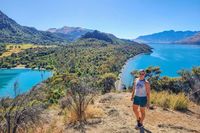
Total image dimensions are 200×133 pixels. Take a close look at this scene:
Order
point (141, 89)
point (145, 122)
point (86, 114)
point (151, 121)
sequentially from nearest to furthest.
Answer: point (141, 89) < point (145, 122) < point (151, 121) < point (86, 114)

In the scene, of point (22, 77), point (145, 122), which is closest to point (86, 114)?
point (145, 122)

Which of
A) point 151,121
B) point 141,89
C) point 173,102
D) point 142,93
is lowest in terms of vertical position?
point 151,121

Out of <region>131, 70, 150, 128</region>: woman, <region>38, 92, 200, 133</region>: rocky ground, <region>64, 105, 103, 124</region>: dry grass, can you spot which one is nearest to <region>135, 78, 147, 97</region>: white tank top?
<region>131, 70, 150, 128</region>: woman

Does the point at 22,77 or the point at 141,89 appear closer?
the point at 141,89

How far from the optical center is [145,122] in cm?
948

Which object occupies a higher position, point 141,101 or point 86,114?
point 141,101

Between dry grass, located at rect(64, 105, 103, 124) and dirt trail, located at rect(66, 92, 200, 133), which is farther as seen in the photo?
dry grass, located at rect(64, 105, 103, 124)

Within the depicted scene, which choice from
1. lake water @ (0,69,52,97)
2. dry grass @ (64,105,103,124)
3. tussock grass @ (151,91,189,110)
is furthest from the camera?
lake water @ (0,69,52,97)

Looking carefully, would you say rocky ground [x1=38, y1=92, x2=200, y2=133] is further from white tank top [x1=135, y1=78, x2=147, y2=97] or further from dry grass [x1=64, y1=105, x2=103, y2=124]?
white tank top [x1=135, y1=78, x2=147, y2=97]

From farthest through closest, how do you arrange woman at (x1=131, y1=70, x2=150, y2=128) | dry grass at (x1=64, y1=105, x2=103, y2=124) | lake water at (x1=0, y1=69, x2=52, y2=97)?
lake water at (x1=0, y1=69, x2=52, y2=97)
dry grass at (x1=64, y1=105, x2=103, y2=124)
woman at (x1=131, y1=70, x2=150, y2=128)

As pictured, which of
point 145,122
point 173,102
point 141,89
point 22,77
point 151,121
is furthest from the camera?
point 22,77

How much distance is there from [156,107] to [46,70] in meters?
116

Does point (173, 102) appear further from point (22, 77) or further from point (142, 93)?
point (22, 77)

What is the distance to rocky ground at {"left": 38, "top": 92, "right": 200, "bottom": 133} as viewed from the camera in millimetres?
8820
